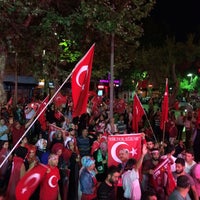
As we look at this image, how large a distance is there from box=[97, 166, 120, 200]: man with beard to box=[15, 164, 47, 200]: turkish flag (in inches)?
39.1

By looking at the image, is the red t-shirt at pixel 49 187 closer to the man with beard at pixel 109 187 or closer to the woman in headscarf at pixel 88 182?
the woman in headscarf at pixel 88 182

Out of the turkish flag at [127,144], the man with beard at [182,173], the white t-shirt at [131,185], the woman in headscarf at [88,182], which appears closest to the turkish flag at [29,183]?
the woman in headscarf at [88,182]

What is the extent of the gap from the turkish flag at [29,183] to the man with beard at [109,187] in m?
0.99

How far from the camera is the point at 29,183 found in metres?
6.30

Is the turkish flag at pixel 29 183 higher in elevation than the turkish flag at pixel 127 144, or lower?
lower

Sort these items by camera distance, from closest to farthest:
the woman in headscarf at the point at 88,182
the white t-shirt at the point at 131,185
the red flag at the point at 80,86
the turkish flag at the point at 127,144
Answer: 1. the white t-shirt at the point at 131,185
2. the woman in headscarf at the point at 88,182
3. the red flag at the point at 80,86
4. the turkish flag at the point at 127,144

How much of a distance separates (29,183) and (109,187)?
4.09 ft

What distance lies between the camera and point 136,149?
8266mm

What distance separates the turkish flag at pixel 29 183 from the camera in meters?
6.21

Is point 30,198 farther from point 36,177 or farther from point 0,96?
point 0,96

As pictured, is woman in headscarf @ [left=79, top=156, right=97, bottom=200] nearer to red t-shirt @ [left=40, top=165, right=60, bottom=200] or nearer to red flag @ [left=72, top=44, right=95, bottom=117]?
red t-shirt @ [left=40, top=165, right=60, bottom=200]

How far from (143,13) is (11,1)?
209 inches

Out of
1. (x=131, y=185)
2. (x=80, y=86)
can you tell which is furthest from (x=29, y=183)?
(x=80, y=86)

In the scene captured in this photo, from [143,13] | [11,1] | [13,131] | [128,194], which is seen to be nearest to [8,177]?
[128,194]
